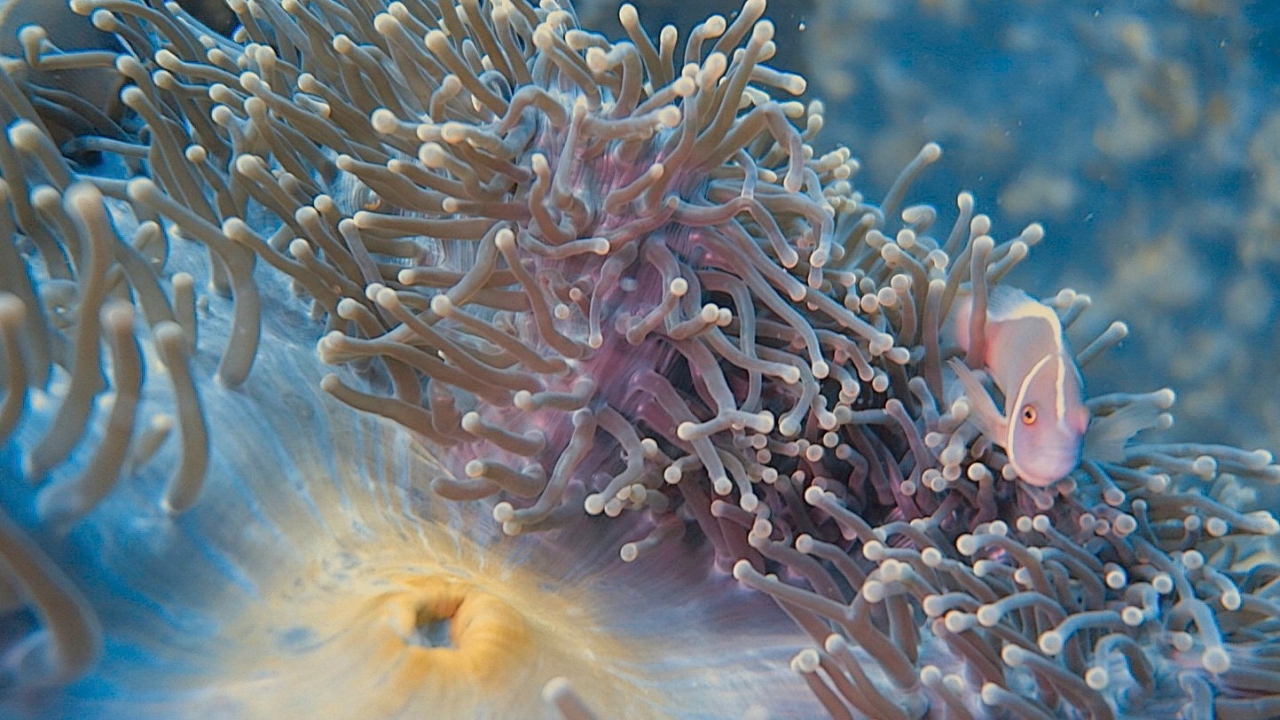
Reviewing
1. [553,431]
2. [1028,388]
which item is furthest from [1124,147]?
[553,431]

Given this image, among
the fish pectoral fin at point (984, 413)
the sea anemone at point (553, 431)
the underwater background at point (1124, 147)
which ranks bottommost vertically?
the sea anemone at point (553, 431)

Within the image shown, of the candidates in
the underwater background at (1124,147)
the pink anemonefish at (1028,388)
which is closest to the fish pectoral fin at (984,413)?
→ the pink anemonefish at (1028,388)

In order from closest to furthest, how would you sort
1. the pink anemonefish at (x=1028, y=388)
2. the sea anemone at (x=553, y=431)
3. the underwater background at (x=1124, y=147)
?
the sea anemone at (x=553, y=431)
the pink anemonefish at (x=1028, y=388)
the underwater background at (x=1124, y=147)

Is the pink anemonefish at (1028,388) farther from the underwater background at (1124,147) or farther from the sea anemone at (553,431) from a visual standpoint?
the underwater background at (1124,147)

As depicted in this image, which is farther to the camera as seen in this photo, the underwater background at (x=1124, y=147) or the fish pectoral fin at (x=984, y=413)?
the underwater background at (x=1124, y=147)

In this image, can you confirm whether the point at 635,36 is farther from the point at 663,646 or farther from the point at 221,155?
the point at 663,646

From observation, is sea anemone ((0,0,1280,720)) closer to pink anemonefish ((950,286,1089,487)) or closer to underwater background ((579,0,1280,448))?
pink anemonefish ((950,286,1089,487))

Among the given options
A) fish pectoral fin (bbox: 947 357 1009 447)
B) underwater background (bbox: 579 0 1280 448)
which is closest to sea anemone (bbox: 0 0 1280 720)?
fish pectoral fin (bbox: 947 357 1009 447)
